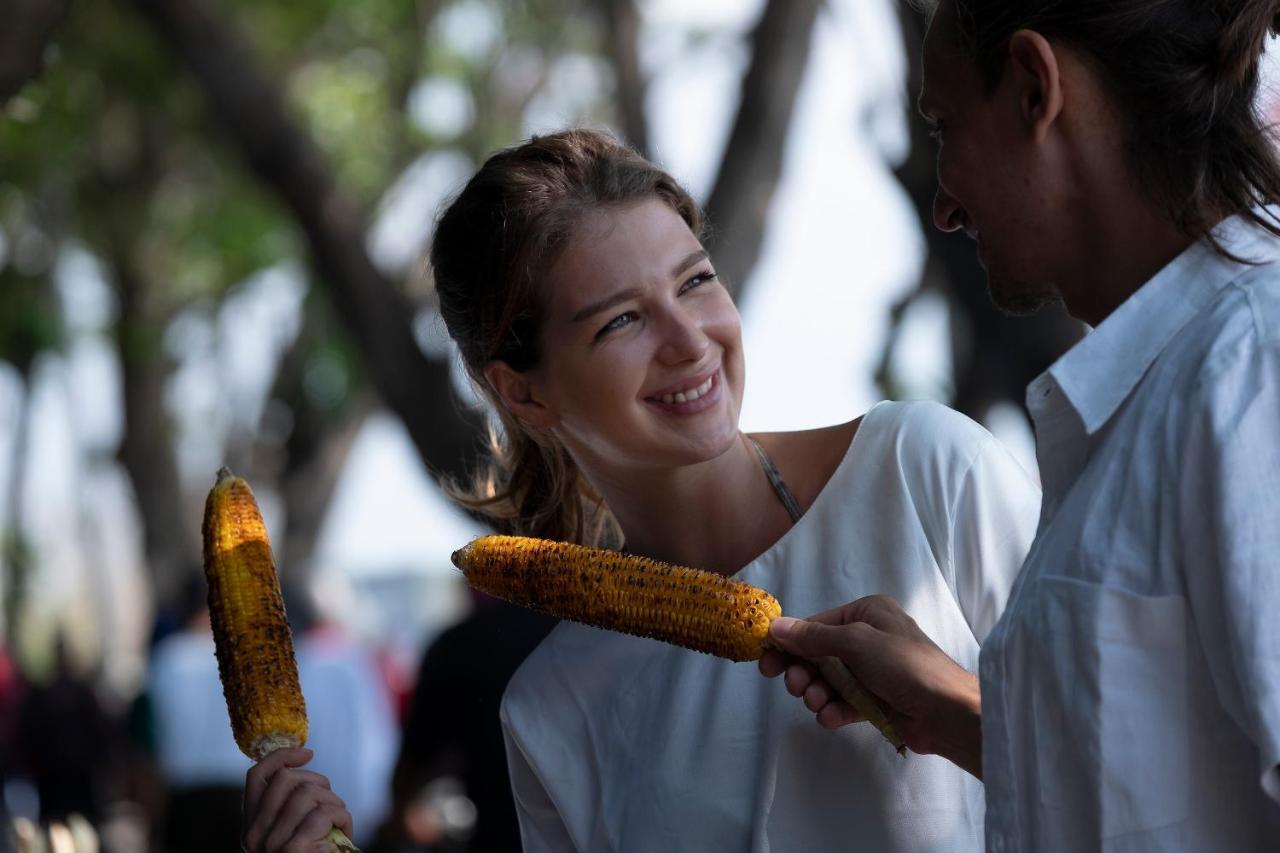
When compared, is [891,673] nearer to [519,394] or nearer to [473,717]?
[519,394]

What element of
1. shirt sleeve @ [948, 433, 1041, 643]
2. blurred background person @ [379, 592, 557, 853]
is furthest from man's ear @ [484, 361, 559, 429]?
blurred background person @ [379, 592, 557, 853]

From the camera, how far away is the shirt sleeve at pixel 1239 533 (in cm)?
144

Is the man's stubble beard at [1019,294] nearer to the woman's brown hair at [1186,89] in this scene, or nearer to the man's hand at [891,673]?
the woman's brown hair at [1186,89]

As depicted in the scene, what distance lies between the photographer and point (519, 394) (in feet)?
9.38

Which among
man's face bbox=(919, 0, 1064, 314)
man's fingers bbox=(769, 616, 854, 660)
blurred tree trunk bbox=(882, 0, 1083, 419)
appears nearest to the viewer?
man's face bbox=(919, 0, 1064, 314)

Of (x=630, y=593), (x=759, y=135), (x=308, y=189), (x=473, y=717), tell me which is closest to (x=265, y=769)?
(x=630, y=593)

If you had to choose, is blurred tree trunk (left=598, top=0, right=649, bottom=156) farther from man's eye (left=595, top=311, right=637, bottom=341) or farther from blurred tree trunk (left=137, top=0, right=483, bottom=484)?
man's eye (left=595, top=311, right=637, bottom=341)

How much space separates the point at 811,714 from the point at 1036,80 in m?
1.08

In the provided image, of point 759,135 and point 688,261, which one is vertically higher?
point 759,135

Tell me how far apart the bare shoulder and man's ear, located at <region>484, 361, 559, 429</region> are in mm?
394

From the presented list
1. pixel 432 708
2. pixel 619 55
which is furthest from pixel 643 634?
pixel 619 55

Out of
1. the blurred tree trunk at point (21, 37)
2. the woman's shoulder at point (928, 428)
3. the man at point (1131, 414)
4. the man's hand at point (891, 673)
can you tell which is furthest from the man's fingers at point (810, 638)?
the blurred tree trunk at point (21, 37)

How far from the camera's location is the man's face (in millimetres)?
1780

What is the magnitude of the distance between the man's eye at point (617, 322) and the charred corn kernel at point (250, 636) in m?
0.62
